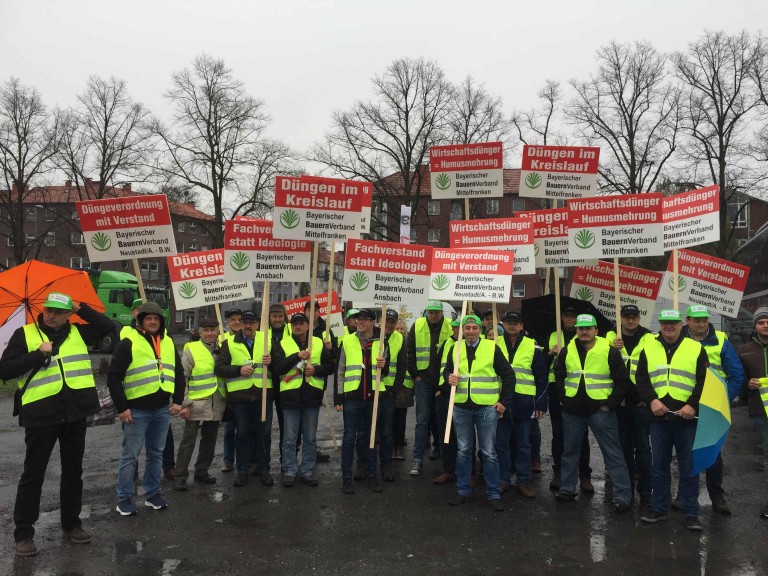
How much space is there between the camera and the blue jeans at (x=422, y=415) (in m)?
8.32

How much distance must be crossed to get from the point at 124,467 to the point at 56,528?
29.8 inches

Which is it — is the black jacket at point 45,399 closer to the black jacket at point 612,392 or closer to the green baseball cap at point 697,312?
the black jacket at point 612,392

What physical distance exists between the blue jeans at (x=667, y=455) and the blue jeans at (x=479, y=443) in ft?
5.01

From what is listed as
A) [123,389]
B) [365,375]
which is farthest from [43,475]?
[365,375]

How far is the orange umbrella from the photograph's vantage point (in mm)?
6215

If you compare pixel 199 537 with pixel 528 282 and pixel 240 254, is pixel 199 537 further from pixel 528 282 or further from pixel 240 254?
pixel 528 282

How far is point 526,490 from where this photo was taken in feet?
23.2

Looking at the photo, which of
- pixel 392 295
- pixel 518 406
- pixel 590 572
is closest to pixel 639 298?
pixel 518 406

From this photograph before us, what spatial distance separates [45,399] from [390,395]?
12.1 ft

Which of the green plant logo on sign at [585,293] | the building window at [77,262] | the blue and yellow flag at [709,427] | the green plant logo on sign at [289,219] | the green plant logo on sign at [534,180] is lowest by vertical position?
the blue and yellow flag at [709,427]

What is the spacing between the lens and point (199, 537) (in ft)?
18.7

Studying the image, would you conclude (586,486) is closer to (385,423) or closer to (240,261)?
(385,423)

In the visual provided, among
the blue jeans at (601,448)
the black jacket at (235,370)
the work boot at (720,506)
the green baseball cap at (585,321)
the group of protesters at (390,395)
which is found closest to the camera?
the group of protesters at (390,395)

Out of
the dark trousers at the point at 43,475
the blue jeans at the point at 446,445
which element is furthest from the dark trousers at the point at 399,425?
the dark trousers at the point at 43,475
